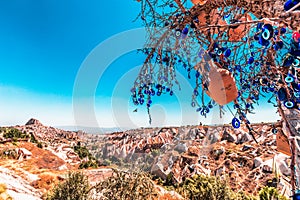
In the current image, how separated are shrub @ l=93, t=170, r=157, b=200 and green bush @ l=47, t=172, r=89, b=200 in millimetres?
1385

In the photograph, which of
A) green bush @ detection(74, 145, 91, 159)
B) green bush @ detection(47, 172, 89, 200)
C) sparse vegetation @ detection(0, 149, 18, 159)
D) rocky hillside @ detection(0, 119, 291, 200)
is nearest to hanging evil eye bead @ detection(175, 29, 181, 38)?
green bush @ detection(47, 172, 89, 200)

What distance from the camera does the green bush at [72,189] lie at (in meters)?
4.85

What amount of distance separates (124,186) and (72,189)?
2.09 meters

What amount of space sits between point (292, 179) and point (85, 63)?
2414 millimetres

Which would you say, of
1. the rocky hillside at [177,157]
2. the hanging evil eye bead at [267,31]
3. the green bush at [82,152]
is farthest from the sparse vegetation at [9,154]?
the hanging evil eye bead at [267,31]

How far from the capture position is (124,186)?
361 centimetres

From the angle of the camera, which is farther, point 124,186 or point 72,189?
point 72,189

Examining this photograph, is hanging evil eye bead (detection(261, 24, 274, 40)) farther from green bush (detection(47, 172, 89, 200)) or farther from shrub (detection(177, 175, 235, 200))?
green bush (detection(47, 172, 89, 200))

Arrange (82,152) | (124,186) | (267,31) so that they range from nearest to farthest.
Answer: (267,31) < (124,186) < (82,152)

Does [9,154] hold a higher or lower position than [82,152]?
higher

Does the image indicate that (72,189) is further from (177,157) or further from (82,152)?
(82,152)

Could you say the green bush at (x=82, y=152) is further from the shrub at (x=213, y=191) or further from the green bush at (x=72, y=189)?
the shrub at (x=213, y=191)

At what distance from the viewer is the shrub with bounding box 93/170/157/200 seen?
→ 3.51 m

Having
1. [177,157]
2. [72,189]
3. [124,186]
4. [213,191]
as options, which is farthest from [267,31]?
[177,157]
